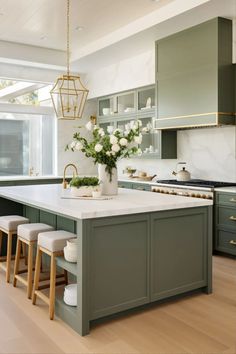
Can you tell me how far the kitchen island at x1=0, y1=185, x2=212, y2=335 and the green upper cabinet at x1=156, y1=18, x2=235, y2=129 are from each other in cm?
188

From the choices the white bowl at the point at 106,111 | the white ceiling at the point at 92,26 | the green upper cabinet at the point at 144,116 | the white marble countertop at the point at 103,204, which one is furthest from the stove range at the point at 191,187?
the white bowl at the point at 106,111

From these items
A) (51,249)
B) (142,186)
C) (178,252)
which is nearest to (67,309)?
(51,249)

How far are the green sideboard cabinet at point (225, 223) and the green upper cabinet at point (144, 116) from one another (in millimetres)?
1546

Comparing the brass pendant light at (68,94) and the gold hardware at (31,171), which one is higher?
the brass pendant light at (68,94)

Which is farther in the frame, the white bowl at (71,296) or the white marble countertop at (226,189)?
the white marble countertop at (226,189)

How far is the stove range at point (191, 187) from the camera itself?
197 inches

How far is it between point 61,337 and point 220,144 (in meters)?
3.64

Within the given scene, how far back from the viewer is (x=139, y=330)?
9.42 feet

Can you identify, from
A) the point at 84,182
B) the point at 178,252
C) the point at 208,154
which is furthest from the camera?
the point at 208,154

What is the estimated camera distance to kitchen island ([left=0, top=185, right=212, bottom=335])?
9.29 feet

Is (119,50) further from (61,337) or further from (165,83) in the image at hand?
(61,337)

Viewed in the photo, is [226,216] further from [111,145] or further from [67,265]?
[67,265]

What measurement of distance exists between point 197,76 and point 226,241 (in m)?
2.17

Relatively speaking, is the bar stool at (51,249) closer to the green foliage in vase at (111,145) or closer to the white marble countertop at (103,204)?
the white marble countertop at (103,204)
